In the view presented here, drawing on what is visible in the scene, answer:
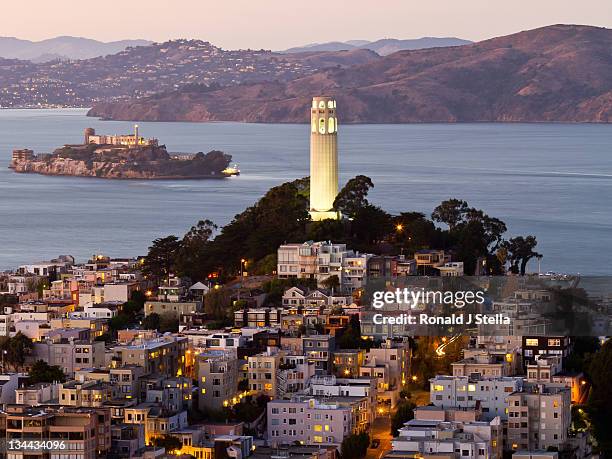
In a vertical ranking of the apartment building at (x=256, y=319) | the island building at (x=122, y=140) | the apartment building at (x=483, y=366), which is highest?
the island building at (x=122, y=140)

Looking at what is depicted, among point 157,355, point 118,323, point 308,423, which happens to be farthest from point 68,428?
point 118,323

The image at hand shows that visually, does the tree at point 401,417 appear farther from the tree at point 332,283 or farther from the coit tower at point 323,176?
the coit tower at point 323,176

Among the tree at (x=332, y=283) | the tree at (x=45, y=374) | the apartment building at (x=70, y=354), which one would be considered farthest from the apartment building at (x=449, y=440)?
the tree at (x=332, y=283)

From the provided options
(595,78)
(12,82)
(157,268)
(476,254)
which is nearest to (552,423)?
(476,254)

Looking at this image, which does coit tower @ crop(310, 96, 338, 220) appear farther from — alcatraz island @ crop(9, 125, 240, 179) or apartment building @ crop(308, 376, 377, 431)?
alcatraz island @ crop(9, 125, 240, 179)

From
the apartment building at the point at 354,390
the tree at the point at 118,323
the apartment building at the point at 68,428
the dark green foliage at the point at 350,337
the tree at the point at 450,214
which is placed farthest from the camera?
the tree at the point at 450,214

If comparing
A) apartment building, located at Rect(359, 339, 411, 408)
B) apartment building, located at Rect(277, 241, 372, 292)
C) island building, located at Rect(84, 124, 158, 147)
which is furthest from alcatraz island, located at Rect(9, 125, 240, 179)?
apartment building, located at Rect(359, 339, 411, 408)
